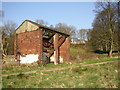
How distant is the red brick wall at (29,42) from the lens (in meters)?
16.4

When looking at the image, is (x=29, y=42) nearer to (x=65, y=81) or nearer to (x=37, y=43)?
(x=37, y=43)

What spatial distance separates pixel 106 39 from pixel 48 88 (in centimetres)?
2265

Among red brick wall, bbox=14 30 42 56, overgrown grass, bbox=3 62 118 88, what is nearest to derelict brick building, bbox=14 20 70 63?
red brick wall, bbox=14 30 42 56

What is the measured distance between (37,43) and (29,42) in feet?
6.77

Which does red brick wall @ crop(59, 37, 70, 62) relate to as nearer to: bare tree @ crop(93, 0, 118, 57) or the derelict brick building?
the derelict brick building

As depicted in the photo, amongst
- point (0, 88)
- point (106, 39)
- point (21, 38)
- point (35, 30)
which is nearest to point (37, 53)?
point (35, 30)

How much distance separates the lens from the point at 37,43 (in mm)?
16406

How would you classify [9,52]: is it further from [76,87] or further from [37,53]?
[76,87]

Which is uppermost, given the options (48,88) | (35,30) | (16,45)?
(35,30)

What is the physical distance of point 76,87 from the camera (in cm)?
563

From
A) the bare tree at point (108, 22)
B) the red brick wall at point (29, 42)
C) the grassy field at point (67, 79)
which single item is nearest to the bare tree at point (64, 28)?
the bare tree at point (108, 22)

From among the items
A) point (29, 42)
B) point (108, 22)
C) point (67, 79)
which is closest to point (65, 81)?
point (67, 79)

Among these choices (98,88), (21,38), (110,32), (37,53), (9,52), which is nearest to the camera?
(98,88)

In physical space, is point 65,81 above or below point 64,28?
below
